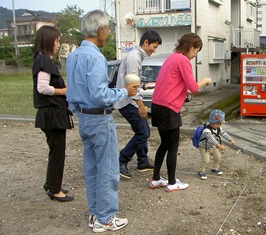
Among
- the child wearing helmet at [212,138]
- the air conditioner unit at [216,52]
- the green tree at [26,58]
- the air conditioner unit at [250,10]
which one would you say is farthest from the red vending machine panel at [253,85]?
the green tree at [26,58]

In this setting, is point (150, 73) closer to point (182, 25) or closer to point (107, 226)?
point (182, 25)

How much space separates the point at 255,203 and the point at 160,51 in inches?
500

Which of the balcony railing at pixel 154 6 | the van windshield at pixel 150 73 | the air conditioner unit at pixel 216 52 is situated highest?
the balcony railing at pixel 154 6

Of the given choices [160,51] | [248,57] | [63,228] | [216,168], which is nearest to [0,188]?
[63,228]

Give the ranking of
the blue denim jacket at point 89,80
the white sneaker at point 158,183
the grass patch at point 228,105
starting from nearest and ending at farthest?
the blue denim jacket at point 89,80 < the white sneaker at point 158,183 < the grass patch at point 228,105

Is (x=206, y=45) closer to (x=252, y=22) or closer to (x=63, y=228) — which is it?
(x=252, y=22)

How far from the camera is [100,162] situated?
133 inches

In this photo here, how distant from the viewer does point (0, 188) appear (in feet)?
15.7

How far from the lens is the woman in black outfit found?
3891 millimetres

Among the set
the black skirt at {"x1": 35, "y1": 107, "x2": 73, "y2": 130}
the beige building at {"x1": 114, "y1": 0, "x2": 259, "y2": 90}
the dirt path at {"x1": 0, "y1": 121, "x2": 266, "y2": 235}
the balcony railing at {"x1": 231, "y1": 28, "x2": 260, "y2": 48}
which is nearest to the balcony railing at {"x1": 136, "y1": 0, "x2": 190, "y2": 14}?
the beige building at {"x1": 114, "y1": 0, "x2": 259, "y2": 90}

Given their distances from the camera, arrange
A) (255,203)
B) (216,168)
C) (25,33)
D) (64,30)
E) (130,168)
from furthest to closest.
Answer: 1. (25,33)
2. (64,30)
3. (130,168)
4. (216,168)
5. (255,203)

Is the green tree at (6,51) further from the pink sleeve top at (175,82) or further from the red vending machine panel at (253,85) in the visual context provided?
the pink sleeve top at (175,82)

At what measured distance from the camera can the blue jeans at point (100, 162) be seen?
3.29 meters

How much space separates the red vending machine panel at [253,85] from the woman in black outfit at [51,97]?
5703 mm
